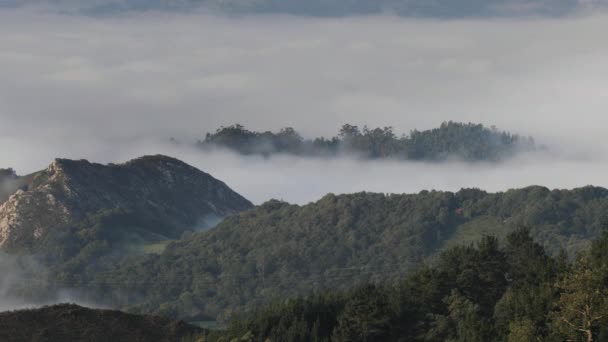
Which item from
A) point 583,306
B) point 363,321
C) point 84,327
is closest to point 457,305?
point 363,321

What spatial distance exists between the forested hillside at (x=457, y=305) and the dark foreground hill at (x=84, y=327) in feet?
34.2

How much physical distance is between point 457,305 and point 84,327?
33.6m

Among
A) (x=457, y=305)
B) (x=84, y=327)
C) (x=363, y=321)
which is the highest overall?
(x=457, y=305)

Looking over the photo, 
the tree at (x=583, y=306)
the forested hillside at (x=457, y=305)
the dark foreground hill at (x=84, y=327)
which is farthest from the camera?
the dark foreground hill at (x=84, y=327)

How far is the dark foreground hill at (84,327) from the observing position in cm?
14550

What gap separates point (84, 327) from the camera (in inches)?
5812

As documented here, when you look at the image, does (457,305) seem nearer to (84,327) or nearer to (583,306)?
(583,306)

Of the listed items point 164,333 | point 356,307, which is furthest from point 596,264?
point 164,333

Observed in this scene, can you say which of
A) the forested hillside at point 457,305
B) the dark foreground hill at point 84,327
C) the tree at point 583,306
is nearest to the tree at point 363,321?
the forested hillside at point 457,305

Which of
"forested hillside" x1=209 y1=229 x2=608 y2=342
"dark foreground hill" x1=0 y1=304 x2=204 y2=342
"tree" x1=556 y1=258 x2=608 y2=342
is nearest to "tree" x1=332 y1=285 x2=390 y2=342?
"forested hillside" x1=209 y1=229 x2=608 y2=342

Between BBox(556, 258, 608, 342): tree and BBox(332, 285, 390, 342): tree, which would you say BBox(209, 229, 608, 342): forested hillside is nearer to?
BBox(332, 285, 390, 342): tree

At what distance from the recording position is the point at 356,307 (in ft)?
451

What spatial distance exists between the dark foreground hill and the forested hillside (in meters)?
10.4

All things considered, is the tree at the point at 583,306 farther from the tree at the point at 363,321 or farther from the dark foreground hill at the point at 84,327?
the dark foreground hill at the point at 84,327
